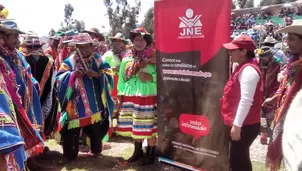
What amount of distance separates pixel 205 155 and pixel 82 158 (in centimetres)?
226

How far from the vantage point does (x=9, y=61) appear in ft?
11.8

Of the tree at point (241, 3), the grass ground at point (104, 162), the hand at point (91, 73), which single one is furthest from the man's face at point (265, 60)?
the tree at point (241, 3)

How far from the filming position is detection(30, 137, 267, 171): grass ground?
4.63m

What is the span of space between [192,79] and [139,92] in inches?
38.7

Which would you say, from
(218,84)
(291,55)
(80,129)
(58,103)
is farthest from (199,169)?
(58,103)

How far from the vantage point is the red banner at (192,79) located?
11.4ft

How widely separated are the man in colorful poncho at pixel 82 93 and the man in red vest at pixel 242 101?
2.18 metres

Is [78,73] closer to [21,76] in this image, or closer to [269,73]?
[21,76]

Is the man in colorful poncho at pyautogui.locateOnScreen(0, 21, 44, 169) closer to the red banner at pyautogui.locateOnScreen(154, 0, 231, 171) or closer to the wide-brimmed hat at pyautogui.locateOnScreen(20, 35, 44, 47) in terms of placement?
the wide-brimmed hat at pyautogui.locateOnScreen(20, 35, 44, 47)

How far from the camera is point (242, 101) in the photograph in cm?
313

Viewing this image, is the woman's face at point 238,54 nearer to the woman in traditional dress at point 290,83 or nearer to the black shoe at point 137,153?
the woman in traditional dress at point 290,83

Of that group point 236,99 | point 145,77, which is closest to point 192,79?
point 236,99

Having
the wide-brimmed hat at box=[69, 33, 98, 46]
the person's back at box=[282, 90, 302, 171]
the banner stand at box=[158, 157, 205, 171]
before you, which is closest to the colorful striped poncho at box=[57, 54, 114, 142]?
the wide-brimmed hat at box=[69, 33, 98, 46]

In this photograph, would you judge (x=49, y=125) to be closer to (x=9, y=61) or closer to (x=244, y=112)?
(x=9, y=61)
